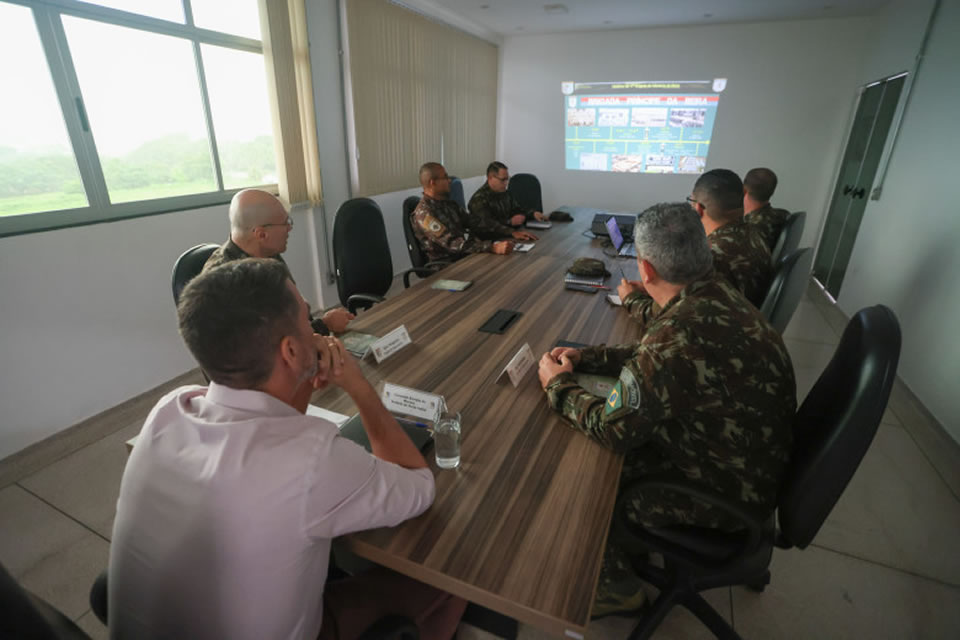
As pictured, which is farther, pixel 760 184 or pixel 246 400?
pixel 760 184

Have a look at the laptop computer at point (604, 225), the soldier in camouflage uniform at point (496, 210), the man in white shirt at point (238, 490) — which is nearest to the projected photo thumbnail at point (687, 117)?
the laptop computer at point (604, 225)

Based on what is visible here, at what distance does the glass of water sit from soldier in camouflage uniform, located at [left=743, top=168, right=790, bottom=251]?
3.06m

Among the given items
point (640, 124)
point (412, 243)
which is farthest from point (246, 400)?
point (640, 124)

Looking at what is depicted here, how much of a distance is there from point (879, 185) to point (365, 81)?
14.9 ft

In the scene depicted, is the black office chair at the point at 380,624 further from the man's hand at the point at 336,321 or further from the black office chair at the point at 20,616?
the man's hand at the point at 336,321

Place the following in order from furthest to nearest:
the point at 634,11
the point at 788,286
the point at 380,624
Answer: the point at 634,11 → the point at 788,286 → the point at 380,624

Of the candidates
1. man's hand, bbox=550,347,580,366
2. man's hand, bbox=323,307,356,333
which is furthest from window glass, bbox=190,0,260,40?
man's hand, bbox=550,347,580,366

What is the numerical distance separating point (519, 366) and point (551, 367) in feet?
0.40

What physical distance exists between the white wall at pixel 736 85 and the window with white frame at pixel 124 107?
4.39 m

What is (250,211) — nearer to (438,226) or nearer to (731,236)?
(438,226)

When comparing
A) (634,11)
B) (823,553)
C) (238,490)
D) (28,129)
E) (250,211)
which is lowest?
(823,553)

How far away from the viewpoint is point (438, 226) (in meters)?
3.22

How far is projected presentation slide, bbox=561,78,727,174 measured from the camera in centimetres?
597

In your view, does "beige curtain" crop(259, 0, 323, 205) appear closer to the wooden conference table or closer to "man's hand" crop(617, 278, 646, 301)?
the wooden conference table
